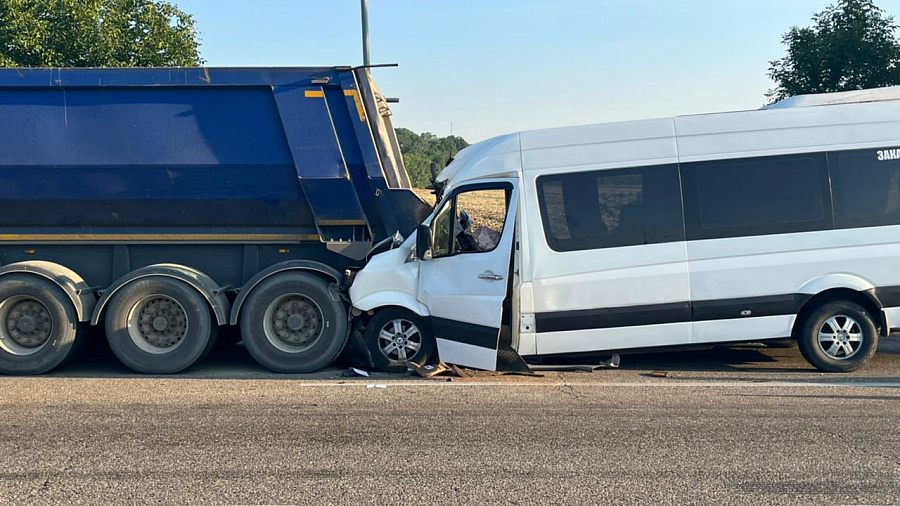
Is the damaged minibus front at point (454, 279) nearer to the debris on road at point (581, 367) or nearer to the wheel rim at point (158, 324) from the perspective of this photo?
the debris on road at point (581, 367)

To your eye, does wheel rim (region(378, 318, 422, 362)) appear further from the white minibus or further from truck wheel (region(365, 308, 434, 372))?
the white minibus

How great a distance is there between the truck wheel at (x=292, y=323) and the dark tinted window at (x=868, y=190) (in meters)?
5.20

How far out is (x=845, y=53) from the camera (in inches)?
551

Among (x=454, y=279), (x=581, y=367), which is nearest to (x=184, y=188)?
(x=454, y=279)

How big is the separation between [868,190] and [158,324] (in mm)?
7485

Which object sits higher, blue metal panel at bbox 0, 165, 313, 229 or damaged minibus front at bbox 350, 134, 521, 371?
blue metal panel at bbox 0, 165, 313, 229

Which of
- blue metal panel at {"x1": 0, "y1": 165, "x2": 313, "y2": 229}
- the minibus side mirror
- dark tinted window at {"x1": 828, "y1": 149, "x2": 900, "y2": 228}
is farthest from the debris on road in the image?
blue metal panel at {"x1": 0, "y1": 165, "x2": 313, "y2": 229}

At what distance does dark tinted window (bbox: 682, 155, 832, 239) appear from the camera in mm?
7633

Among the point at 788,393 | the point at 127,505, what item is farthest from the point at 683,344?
the point at 127,505

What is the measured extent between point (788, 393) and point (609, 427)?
2.09m

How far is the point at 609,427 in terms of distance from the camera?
580cm

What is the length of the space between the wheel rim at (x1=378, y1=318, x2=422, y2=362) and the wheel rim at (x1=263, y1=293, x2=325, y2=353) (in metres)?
0.76

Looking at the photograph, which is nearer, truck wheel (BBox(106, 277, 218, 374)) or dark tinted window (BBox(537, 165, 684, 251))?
dark tinted window (BBox(537, 165, 684, 251))

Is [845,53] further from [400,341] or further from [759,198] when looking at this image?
[400,341]
